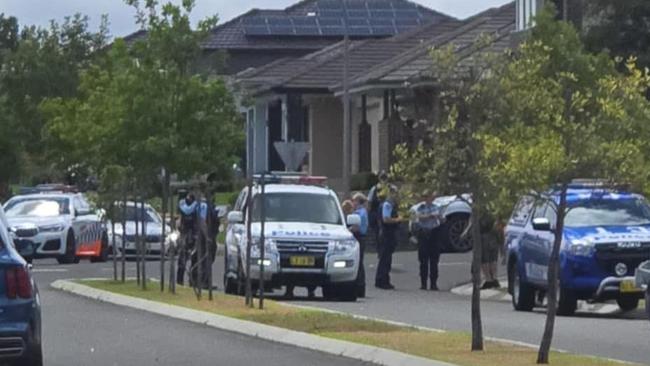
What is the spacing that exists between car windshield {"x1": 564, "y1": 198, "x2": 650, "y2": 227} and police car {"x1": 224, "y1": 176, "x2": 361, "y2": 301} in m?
4.11

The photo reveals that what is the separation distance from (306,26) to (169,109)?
199 ft

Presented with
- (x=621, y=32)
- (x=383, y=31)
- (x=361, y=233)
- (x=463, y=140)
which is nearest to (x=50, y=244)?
(x=361, y=233)

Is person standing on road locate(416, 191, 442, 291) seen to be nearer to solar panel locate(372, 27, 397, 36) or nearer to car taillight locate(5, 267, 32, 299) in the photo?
car taillight locate(5, 267, 32, 299)

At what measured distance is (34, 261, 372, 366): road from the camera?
59.4 ft

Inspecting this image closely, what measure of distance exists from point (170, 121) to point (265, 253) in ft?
9.02

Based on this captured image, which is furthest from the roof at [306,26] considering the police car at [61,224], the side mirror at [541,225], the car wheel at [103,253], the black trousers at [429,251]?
the side mirror at [541,225]

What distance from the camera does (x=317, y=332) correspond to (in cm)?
2075

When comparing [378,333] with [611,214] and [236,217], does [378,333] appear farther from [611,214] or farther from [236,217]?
[236,217]

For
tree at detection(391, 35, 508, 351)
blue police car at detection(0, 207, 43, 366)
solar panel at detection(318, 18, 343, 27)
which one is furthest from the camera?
solar panel at detection(318, 18, 343, 27)

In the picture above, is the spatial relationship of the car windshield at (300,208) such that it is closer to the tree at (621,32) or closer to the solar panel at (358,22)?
the tree at (621,32)

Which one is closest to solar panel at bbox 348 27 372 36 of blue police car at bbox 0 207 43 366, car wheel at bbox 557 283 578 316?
car wheel at bbox 557 283 578 316

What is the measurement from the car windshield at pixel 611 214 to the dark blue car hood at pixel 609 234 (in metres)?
0.21

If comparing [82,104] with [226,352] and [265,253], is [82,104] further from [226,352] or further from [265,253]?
[226,352]

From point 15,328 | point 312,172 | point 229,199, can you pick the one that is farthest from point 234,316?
point 312,172
